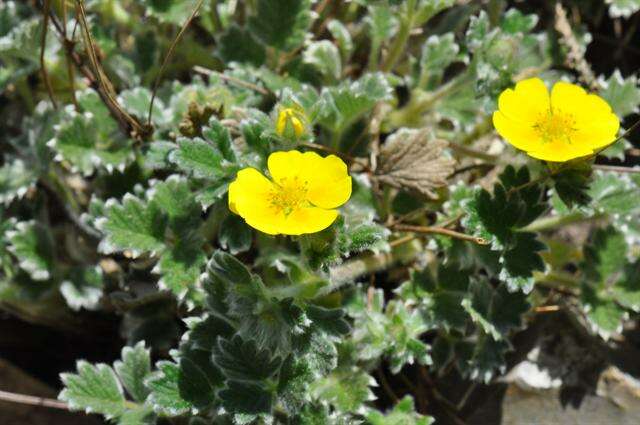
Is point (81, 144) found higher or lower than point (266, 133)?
lower

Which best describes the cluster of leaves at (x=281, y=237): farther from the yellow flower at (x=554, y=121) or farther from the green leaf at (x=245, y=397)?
the yellow flower at (x=554, y=121)

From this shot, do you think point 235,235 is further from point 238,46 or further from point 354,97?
point 238,46

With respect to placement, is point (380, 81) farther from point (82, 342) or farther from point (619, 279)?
point (82, 342)

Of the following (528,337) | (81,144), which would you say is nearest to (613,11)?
(528,337)

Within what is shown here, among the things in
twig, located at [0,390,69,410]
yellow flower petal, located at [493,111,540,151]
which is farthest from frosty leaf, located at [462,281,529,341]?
twig, located at [0,390,69,410]

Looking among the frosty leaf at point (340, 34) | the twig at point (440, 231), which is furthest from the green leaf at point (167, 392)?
the frosty leaf at point (340, 34)
